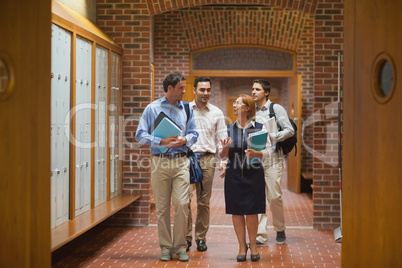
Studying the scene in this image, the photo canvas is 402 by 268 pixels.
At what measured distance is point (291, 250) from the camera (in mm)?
6012

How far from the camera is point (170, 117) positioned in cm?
559

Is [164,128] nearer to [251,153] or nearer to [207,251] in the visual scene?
[251,153]

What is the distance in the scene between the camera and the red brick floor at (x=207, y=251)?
5422 mm

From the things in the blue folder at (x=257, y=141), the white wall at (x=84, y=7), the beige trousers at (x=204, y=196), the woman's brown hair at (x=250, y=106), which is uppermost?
the white wall at (x=84, y=7)

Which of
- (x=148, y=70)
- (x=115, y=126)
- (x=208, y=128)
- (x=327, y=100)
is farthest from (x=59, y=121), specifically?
(x=327, y=100)

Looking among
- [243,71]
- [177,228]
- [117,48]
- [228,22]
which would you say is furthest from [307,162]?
[177,228]

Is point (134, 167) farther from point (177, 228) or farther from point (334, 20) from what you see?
point (334, 20)

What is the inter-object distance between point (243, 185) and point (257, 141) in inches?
17.2

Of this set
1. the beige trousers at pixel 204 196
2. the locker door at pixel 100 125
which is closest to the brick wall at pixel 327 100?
the beige trousers at pixel 204 196

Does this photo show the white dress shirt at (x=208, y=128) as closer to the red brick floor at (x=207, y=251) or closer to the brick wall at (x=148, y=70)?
the red brick floor at (x=207, y=251)

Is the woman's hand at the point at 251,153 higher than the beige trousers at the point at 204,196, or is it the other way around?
the woman's hand at the point at 251,153
